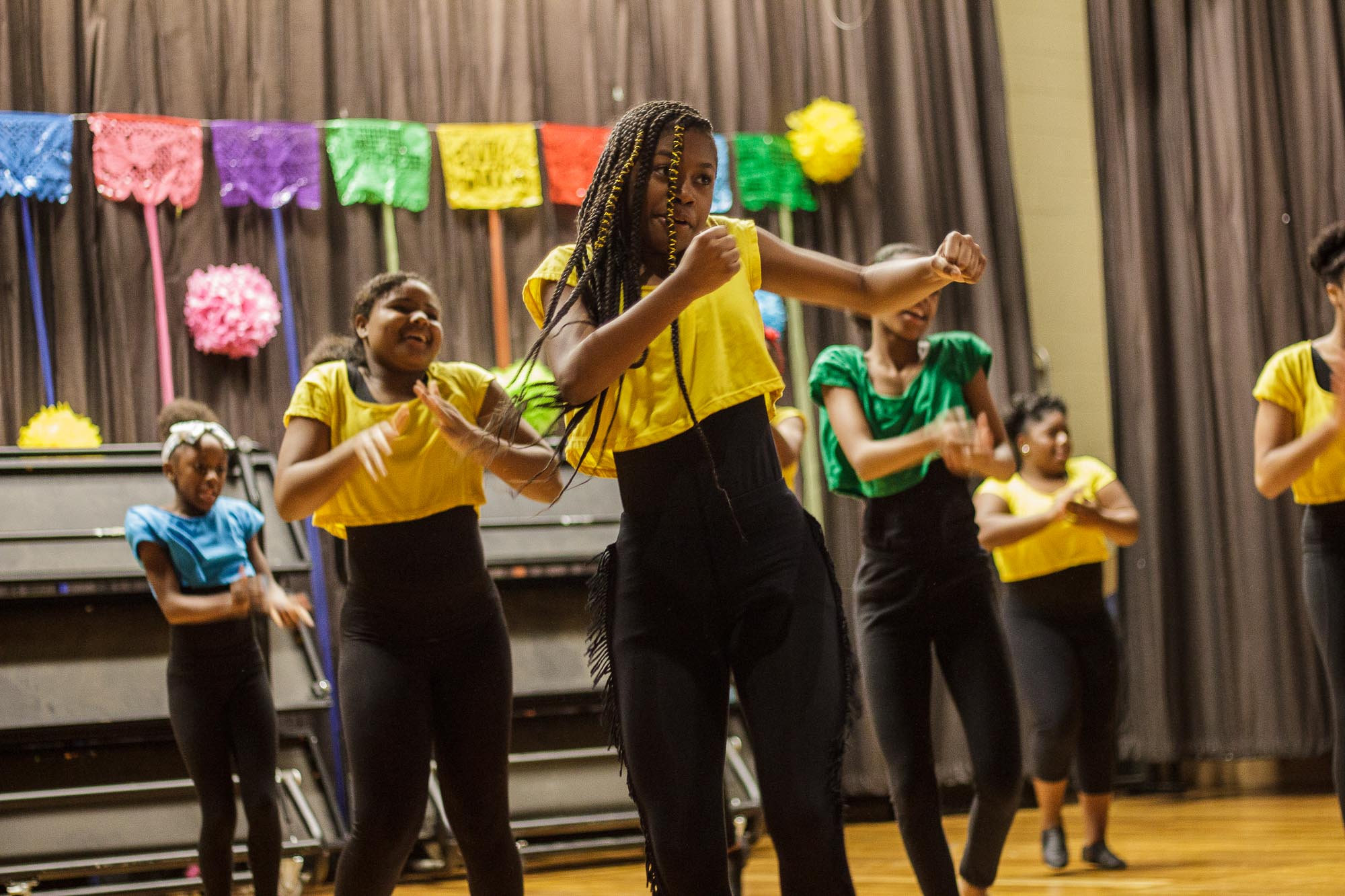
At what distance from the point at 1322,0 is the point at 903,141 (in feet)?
6.12

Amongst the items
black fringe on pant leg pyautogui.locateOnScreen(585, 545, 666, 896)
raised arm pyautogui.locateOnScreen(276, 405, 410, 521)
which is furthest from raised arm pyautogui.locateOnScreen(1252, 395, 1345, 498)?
raised arm pyautogui.locateOnScreen(276, 405, 410, 521)

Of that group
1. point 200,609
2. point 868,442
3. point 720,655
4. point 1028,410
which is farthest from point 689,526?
point 1028,410

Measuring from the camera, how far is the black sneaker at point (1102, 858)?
434cm

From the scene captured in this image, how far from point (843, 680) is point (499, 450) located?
883mm

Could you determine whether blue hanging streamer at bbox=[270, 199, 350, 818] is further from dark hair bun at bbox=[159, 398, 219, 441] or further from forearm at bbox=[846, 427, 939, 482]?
forearm at bbox=[846, 427, 939, 482]

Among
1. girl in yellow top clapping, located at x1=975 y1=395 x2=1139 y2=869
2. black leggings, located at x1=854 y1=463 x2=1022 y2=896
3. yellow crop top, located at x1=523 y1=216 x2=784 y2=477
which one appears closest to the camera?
yellow crop top, located at x1=523 y1=216 x2=784 y2=477

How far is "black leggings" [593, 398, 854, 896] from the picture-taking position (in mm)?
1727

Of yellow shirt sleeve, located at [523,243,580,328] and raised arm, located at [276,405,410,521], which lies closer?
yellow shirt sleeve, located at [523,243,580,328]

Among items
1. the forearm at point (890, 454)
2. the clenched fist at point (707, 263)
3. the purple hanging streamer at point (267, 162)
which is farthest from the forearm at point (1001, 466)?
the purple hanging streamer at point (267, 162)

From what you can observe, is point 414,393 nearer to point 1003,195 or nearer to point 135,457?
point 135,457

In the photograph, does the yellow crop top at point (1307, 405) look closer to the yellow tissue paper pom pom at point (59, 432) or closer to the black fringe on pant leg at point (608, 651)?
the black fringe on pant leg at point (608, 651)

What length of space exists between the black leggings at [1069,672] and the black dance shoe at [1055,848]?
17 cm

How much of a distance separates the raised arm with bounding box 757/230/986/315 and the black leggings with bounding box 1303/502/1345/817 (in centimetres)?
159

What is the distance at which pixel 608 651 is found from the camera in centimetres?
189
